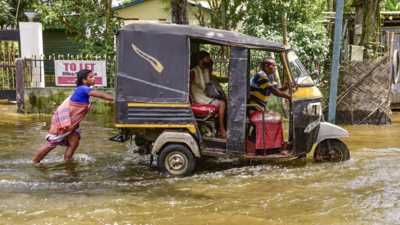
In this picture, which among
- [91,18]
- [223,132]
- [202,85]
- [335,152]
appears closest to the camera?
[223,132]

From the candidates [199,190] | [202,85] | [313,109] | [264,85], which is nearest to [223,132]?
[202,85]

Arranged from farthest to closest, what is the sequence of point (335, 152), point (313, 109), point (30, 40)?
1. point (30, 40)
2. point (335, 152)
3. point (313, 109)

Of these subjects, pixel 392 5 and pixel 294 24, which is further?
pixel 392 5

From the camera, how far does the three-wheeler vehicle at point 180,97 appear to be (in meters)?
6.16

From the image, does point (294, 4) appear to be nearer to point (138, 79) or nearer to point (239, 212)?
A: point (138, 79)

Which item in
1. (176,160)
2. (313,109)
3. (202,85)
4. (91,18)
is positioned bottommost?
(176,160)

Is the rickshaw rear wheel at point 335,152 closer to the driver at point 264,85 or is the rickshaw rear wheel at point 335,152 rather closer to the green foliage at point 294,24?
the driver at point 264,85

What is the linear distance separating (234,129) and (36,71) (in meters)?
9.11

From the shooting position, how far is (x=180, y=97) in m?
6.18

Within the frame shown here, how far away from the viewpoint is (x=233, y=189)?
5.70m

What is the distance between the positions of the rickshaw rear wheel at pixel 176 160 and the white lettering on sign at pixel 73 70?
6.98 m

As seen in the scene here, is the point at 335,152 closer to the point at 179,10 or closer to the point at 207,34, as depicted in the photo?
the point at 207,34

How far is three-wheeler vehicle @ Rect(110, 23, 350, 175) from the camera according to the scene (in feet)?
20.2

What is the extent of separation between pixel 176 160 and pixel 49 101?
7.68 m
